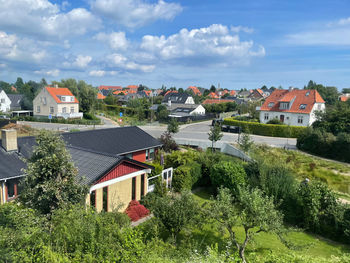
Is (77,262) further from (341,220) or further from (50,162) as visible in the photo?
(341,220)

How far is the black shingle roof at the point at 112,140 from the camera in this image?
2283 centimetres

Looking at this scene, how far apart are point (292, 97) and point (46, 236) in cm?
5367

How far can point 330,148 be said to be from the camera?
3497 cm

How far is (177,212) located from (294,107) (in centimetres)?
4603

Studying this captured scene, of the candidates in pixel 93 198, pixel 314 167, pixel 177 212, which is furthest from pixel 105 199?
pixel 314 167

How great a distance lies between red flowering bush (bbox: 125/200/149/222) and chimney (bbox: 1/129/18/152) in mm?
9037

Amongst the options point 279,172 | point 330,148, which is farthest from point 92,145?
point 330,148

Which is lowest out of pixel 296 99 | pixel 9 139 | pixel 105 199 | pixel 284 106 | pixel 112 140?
pixel 105 199

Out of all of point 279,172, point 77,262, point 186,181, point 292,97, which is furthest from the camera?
point 292,97

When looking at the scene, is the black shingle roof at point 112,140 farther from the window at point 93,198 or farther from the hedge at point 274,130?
the hedge at point 274,130

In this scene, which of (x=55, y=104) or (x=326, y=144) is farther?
(x=55, y=104)

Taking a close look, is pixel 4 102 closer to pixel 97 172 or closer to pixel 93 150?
pixel 93 150

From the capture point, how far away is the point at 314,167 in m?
29.8

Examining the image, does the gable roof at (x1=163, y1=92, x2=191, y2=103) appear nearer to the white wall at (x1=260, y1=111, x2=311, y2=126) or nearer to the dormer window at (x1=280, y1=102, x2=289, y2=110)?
the white wall at (x1=260, y1=111, x2=311, y2=126)
